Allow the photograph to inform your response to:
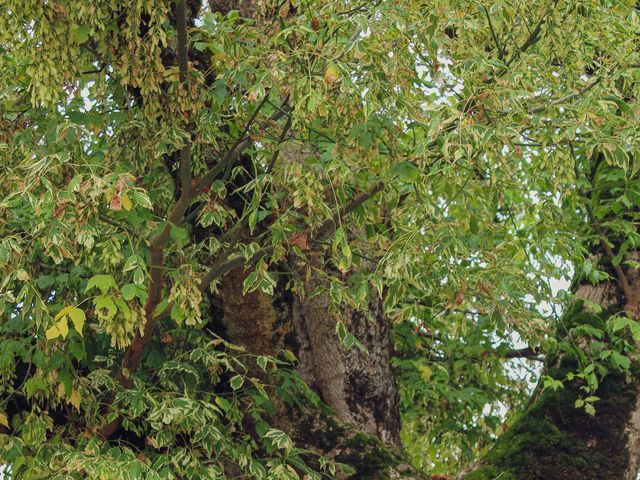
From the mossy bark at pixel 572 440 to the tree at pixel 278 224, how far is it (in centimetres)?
2

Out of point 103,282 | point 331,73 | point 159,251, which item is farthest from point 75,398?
point 331,73

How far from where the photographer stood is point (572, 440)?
7828 millimetres

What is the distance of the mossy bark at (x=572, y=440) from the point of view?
25.3 ft

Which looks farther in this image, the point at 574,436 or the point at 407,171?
the point at 574,436

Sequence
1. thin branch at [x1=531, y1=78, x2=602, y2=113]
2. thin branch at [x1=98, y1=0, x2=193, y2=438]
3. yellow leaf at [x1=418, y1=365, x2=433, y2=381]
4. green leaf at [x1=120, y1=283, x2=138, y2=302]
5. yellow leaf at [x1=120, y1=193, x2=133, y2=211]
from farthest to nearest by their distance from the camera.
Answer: yellow leaf at [x1=418, y1=365, x2=433, y2=381] < thin branch at [x1=98, y1=0, x2=193, y2=438] < thin branch at [x1=531, y1=78, x2=602, y2=113] < green leaf at [x1=120, y1=283, x2=138, y2=302] < yellow leaf at [x1=120, y1=193, x2=133, y2=211]

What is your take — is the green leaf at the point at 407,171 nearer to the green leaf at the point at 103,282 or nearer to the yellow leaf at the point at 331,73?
the yellow leaf at the point at 331,73

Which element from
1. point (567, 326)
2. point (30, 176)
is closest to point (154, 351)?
point (30, 176)

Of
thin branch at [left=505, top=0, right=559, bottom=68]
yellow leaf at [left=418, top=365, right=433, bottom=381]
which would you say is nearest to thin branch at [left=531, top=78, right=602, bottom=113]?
thin branch at [left=505, top=0, right=559, bottom=68]

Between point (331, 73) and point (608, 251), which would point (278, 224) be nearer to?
point (331, 73)

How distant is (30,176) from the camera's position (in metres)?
5.32

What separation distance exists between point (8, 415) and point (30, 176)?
243 centimetres

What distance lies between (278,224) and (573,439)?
3172 mm

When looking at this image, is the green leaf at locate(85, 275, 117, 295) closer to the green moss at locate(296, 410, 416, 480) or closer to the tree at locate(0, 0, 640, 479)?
the tree at locate(0, 0, 640, 479)

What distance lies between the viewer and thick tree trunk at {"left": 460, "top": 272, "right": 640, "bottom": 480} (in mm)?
7727
